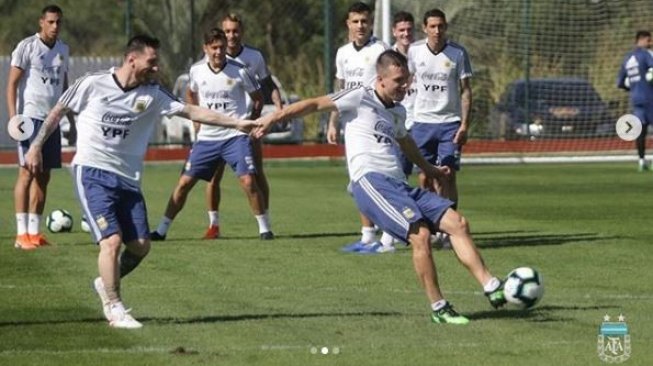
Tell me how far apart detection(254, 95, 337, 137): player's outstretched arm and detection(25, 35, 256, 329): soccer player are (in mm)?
107

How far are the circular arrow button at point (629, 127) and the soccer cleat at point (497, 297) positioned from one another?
14.9 m

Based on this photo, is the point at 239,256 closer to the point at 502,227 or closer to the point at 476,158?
the point at 502,227

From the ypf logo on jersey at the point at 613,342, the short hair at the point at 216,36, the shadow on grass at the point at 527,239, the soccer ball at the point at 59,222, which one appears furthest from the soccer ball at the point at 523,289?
the soccer ball at the point at 59,222

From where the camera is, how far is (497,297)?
35.9 feet

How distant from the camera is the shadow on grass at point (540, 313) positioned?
429 inches

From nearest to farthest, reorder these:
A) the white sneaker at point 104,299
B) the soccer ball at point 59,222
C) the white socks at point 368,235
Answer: the white sneaker at point 104,299 < the white socks at point 368,235 < the soccer ball at point 59,222

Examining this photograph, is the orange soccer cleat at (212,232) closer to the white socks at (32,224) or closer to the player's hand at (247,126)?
the white socks at (32,224)

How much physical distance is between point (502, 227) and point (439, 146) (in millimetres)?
2259

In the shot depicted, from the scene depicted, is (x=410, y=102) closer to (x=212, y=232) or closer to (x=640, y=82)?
(x=212, y=232)

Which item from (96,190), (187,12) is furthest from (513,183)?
(96,190)

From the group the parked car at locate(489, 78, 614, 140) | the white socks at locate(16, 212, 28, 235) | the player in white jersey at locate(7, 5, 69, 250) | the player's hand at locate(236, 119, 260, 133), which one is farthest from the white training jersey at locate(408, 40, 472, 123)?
the parked car at locate(489, 78, 614, 140)

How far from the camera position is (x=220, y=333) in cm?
1038

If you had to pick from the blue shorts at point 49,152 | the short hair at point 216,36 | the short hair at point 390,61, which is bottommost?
the blue shorts at point 49,152

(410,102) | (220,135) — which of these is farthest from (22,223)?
(410,102)
